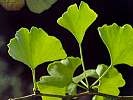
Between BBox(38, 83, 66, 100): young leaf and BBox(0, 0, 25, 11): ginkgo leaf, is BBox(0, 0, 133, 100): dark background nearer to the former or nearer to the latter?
BBox(0, 0, 25, 11): ginkgo leaf

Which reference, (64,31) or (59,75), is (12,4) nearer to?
(64,31)

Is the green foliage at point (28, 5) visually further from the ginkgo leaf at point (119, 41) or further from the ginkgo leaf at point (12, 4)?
the ginkgo leaf at point (119, 41)

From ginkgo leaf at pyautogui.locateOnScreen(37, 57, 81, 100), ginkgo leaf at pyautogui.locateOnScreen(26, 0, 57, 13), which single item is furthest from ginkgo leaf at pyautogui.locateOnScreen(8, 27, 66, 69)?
ginkgo leaf at pyautogui.locateOnScreen(26, 0, 57, 13)

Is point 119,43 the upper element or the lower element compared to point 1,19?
lower

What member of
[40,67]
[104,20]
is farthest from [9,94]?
[104,20]

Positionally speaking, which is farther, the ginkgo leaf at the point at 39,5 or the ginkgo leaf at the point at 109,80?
the ginkgo leaf at the point at 39,5

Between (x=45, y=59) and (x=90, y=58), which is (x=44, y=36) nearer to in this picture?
(x=45, y=59)

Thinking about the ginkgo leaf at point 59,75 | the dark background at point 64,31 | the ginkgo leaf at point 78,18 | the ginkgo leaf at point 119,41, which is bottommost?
the ginkgo leaf at point 59,75

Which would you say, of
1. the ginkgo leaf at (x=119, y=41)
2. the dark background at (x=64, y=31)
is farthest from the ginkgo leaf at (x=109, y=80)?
the dark background at (x=64, y=31)
